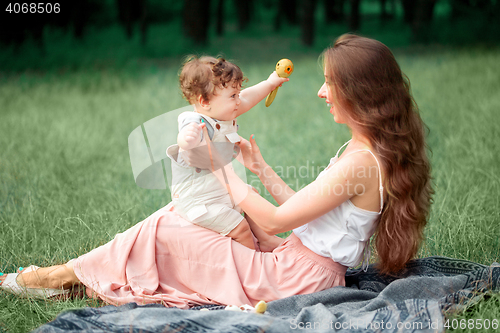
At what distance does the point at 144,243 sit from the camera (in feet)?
6.50

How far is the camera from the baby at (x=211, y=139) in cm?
190

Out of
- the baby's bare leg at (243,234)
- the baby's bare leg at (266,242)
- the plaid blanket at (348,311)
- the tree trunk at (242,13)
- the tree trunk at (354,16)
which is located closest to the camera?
the plaid blanket at (348,311)

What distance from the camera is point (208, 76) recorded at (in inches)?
74.6

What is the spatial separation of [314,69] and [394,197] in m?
8.32

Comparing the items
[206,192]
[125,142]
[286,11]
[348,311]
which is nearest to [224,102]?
[206,192]

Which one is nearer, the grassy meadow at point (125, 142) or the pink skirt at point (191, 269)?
the pink skirt at point (191, 269)

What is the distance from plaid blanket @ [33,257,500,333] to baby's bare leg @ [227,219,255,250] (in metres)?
0.32

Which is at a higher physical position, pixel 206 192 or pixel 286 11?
pixel 286 11

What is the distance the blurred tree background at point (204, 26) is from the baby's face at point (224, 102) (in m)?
9.51

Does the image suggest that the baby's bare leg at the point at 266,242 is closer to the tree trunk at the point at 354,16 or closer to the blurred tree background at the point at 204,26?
the blurred tree background at the point at 204,26

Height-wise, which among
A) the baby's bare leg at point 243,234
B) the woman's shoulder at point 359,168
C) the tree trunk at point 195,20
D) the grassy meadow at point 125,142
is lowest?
the grassy meadow at point 125,142

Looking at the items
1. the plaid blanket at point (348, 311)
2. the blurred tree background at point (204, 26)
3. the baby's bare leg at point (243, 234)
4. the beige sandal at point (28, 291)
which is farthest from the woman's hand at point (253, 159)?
the blurred tree background at point (204, 26)

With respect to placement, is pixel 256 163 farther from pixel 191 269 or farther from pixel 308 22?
pixel 308 22

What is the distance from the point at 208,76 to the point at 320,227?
31.2 inches
